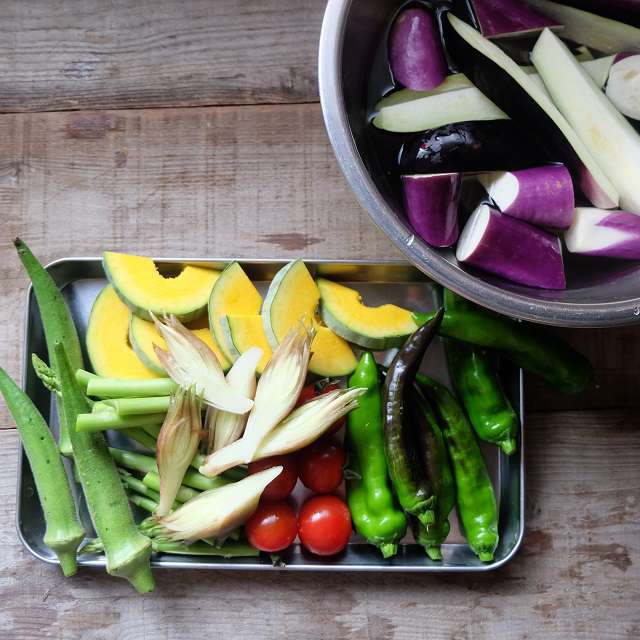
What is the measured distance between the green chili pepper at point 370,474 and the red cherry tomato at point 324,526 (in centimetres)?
3

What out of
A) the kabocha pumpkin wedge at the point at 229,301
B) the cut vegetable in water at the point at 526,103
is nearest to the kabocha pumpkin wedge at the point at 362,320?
the kabocha pumpkin wedge at the point at 229,301

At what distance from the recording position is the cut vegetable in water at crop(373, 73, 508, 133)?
109 centimetres

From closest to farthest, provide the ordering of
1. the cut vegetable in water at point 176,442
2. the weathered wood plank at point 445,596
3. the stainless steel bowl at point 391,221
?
1. the stainless steel bowl at point 391,221
2. the cut vegetable in water at point 176,442
3. the weathered wood plank at point 445,596

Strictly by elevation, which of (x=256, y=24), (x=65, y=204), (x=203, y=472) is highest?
(x=256, y=24)

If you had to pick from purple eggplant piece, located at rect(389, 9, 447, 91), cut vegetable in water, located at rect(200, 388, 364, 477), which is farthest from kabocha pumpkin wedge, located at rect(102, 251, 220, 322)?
purple eggplant piece, located at rect(389, 9, 447, 91)

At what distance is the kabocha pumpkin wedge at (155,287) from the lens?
1250 millimetres

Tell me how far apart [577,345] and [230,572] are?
0.71 metres

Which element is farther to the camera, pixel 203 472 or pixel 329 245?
pixel 329 245

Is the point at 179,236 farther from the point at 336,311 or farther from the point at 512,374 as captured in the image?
the point at 512,374

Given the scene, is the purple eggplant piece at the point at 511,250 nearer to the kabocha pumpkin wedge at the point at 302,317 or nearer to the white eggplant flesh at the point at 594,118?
the white eggplant flesh at the point at 594,118

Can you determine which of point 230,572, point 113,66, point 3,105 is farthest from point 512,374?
point 3,105

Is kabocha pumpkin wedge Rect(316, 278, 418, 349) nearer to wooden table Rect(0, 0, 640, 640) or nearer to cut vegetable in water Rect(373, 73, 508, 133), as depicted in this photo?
wooden table Rect(0, 0, 640, 640)

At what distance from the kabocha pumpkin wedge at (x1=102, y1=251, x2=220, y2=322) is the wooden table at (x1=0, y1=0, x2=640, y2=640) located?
0.09 m

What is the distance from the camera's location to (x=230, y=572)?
133 centimetres
